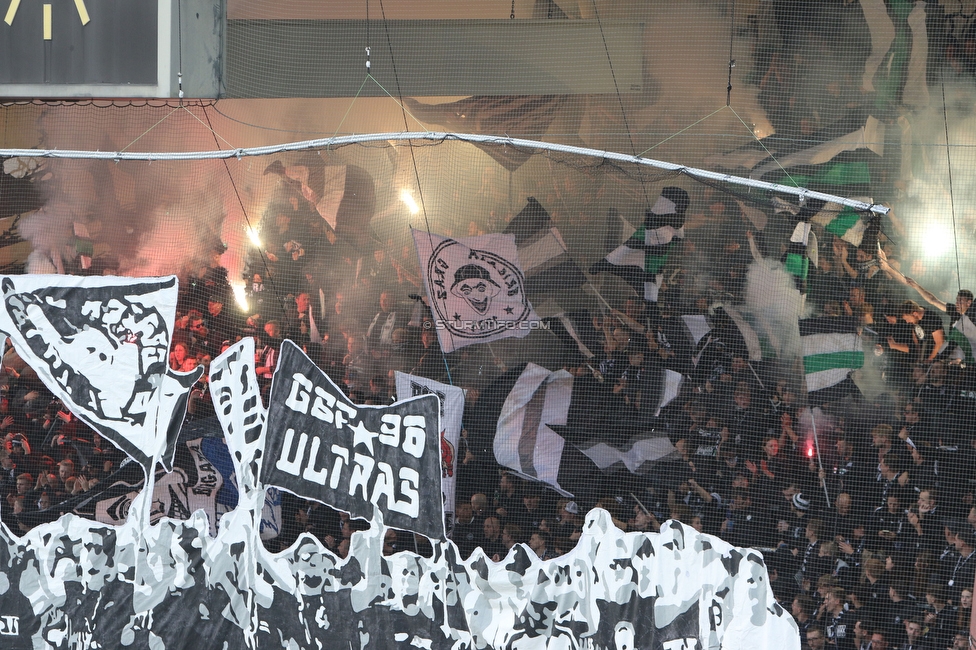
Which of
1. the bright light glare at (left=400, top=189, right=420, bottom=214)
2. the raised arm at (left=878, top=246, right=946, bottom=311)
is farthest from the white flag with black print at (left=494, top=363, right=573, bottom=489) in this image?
the raised arm at (left=878, top=246, right=946, bottom=311)

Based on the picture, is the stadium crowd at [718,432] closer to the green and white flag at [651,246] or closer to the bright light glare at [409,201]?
the green and white flag at [651,246]

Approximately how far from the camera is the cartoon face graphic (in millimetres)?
6418

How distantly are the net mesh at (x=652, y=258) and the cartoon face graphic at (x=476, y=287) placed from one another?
273 mm

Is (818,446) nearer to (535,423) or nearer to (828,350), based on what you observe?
(828,350)

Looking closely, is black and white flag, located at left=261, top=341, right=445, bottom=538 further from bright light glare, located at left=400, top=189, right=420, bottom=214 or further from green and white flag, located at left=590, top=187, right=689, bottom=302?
green and white flag, located at left=590, top=187, right=689, bottom=302

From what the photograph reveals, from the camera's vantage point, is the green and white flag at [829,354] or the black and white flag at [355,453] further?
the green and white flag at [829,354]

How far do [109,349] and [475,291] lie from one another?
2.69m

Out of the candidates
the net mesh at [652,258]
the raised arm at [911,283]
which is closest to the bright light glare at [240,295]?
the net mesh at [652,258]

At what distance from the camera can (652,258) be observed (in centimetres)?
636

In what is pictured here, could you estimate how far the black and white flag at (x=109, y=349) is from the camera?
6051 mm

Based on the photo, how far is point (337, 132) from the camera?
7.00 m

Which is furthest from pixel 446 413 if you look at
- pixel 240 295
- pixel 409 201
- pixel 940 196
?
pixel 940 196

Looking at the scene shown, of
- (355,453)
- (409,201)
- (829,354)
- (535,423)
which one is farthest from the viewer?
(409,201)

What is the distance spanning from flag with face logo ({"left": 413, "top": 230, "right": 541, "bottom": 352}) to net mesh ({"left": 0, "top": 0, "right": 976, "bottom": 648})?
4.0 inches
